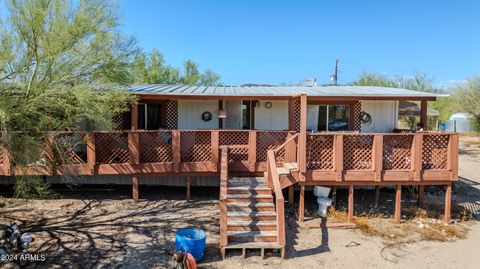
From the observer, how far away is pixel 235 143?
995cm

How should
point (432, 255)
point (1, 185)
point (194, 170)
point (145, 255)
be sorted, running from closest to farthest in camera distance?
point (145, 255), point (432, 255), point (194, 170), point (1, 185)

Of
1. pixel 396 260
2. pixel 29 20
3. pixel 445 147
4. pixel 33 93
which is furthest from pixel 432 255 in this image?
pixel 29 20

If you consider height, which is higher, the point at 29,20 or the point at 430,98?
the point at 29,20

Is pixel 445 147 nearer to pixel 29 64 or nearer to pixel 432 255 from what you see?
pixel 432 255

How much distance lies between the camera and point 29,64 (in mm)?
6227

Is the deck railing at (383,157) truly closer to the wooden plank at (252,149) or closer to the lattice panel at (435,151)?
the lattice panel at (435,151)

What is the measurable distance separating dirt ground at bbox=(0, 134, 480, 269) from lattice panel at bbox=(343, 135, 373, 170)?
152 cm

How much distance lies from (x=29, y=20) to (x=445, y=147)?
1034cm

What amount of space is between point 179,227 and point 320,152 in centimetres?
425

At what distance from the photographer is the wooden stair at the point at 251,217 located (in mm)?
6970

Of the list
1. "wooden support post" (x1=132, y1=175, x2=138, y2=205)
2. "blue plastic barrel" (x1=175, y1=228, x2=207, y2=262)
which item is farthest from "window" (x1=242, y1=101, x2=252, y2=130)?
"blue plastic barrel" (x1=175, y1=228, x2=207, y2=262)

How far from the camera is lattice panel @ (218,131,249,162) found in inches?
387

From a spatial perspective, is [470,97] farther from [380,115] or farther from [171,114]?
[171,114]

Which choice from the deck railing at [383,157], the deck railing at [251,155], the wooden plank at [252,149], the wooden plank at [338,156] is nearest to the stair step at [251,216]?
the deck railing at [251,155]
